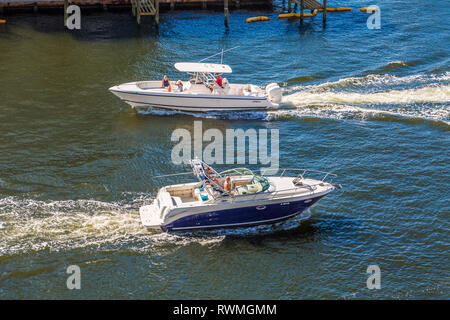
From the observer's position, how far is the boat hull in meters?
43.6

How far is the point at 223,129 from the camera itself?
4247 centimetres

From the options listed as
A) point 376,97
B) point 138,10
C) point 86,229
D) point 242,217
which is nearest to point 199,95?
point 376,97

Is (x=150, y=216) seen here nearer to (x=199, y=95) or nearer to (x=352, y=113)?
(x=199, y=95)

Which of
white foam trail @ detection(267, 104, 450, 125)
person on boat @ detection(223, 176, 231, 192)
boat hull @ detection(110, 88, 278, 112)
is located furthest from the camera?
boat hull @ detection(110, 88, 278, 112)

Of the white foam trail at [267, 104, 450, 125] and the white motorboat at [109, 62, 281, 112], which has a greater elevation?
the white motorboat at [109, 62, 281, 112]

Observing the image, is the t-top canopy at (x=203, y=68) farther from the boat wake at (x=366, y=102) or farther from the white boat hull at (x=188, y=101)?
the boat wake at (x=366, y=102)

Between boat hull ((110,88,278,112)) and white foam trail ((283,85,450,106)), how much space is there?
2.90 metres

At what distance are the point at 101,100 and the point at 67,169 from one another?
35.7 ft

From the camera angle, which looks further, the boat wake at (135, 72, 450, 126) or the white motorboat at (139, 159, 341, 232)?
the boat wake at (135, 72, 450, 126)

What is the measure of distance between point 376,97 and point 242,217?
20.4m

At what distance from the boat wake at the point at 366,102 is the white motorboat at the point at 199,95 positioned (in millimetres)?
577

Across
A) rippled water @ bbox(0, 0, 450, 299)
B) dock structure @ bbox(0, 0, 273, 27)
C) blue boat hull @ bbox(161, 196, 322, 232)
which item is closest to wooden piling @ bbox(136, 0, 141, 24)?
dock structure @ bbox(0, 0, 273, 27)

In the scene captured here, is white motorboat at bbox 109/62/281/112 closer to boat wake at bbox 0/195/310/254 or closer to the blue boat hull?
boat wake at bbox 0/195/310/254

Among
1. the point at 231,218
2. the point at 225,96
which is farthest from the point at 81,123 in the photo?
the point at 231,218
